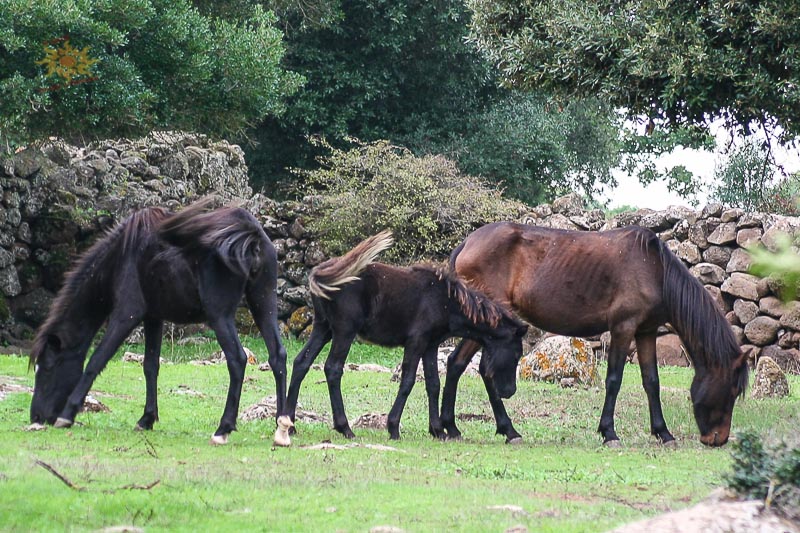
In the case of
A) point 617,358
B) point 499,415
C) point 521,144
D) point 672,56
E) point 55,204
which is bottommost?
point 499,415

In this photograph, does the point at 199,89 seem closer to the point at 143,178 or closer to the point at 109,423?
the point at 143,178

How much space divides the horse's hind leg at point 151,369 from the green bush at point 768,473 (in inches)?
231

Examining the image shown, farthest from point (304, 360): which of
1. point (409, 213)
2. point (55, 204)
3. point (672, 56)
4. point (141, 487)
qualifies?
point (55, 204)

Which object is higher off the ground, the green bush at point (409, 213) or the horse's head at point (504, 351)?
the green bush at point (409, 213)

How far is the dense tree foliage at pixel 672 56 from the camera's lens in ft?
40.9

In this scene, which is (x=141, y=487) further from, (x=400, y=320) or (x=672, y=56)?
A: (x=672, y=56)

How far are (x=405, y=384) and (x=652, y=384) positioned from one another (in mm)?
2840

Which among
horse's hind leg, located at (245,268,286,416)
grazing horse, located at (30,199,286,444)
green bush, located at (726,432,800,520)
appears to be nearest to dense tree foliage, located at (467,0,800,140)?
horse's hind leg, located at (245,268,286,416)

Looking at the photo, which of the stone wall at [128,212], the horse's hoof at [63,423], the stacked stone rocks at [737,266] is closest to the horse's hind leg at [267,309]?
the horse's hoof at [63,423]

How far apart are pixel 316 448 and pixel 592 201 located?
31.2m

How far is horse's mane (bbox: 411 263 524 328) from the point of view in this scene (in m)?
10.4

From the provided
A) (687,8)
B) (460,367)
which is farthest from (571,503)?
(687,8)

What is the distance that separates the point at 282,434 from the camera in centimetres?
880

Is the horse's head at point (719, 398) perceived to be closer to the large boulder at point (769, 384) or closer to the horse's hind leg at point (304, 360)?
the horse's hind leg at point (304, 360)
